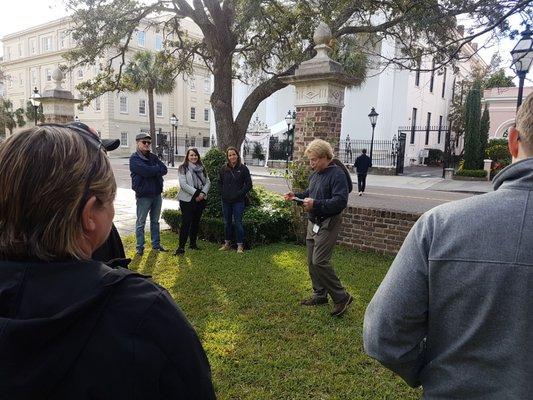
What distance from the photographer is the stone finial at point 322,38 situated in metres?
6.92

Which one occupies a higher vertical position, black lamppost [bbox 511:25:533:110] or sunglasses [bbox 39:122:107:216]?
black lamppost [bbox 511:25:533:110]

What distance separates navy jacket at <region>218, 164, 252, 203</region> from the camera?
22.2 feet

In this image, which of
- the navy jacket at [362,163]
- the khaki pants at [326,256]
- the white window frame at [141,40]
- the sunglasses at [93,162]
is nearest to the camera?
the sunglasses at [93,162]

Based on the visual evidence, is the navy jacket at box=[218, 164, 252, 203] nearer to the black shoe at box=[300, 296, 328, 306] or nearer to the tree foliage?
the black shoe at box=[300, 296, 328, 306]

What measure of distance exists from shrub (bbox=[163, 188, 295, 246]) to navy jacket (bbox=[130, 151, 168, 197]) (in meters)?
1.43

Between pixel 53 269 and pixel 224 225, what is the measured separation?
638 centimetres

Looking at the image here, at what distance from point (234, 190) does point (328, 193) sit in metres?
2.78

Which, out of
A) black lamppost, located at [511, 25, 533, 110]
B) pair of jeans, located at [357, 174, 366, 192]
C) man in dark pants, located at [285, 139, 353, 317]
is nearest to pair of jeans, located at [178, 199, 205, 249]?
man in dark pants, located at [285, 139, 353, 317]

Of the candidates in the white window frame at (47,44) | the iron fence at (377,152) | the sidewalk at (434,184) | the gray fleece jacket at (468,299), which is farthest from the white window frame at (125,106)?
the gray fleece jacket at (468,299)

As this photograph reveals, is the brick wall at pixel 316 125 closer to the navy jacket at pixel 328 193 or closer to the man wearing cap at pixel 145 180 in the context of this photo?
the man wearing cap at pixel 145 180

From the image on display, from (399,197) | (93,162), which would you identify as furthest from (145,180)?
(399,197)

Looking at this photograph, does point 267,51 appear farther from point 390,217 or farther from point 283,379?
point 283,379

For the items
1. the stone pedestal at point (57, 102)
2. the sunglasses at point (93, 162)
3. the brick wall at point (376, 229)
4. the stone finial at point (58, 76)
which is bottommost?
the brick wall at point (376, 229)

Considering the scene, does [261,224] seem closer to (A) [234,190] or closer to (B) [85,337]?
(A) [234,190]
